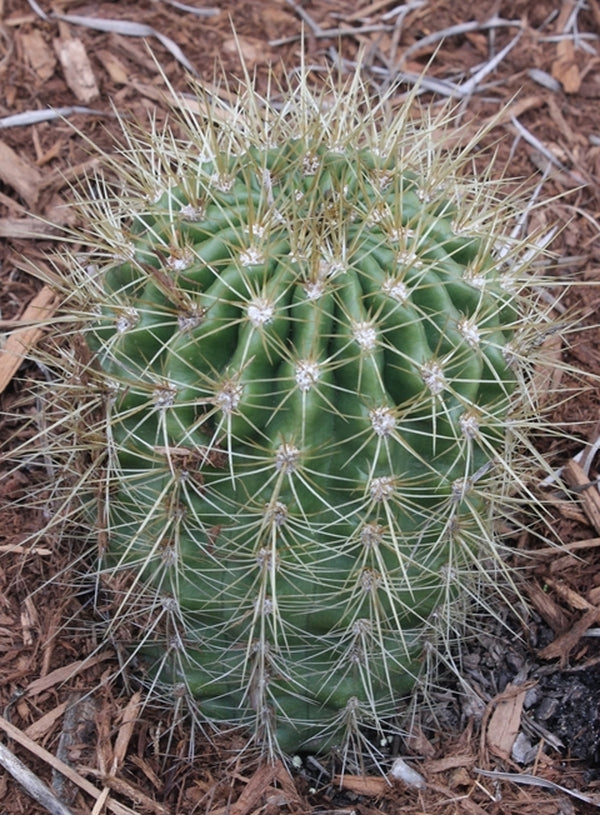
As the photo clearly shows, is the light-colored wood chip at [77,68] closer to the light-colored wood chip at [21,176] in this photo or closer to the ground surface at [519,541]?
the ground surface at [519,541]

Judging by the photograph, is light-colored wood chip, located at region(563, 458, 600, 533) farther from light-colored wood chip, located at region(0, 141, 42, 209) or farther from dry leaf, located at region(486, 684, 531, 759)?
light-colored wood chip, located at region(0, 141, 42, 209)

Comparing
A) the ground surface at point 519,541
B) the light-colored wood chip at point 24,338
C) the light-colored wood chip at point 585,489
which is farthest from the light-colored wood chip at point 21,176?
the light-colored wood chip at point 585,489

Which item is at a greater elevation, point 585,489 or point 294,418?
point 294,418

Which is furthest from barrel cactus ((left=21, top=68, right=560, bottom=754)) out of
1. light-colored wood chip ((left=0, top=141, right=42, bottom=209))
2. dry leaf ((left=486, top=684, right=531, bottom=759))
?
light-colored wood chip ((left=0, top=141, right=42, bottom=209))

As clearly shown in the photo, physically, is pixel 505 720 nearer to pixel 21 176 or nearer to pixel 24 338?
pixel 24 338

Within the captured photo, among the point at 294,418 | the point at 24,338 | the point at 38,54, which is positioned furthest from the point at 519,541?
the point at 38,54

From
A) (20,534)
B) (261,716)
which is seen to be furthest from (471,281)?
(20,534)
